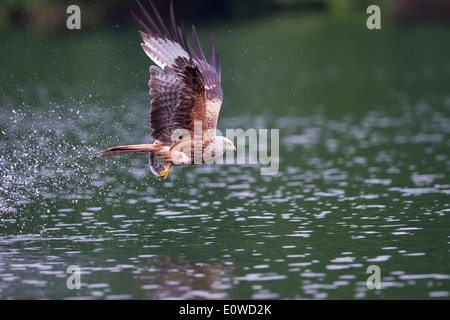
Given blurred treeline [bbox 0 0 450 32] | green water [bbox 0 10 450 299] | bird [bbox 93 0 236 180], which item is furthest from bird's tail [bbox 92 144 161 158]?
blurred treeline [bbox 0 0 450 32]

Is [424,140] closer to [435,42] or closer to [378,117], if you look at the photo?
[378,117]

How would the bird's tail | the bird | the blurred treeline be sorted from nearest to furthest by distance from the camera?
the bird's tail → the bird → the blurred treeline

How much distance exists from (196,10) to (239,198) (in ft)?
191

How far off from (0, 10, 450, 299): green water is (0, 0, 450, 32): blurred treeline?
16720 millimetres

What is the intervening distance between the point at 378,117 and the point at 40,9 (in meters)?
35.7

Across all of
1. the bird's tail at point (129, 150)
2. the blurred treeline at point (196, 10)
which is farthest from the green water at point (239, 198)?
the blurred treeline at point (196, 10)

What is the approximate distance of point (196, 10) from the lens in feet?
253

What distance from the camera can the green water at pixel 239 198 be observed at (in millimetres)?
13961

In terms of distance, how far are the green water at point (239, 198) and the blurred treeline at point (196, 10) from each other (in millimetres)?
16720

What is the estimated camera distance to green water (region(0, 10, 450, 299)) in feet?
45.8

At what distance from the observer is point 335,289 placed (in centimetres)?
1323

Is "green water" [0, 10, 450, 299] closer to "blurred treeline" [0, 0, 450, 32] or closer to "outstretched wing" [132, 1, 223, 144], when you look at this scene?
"outstretched wing" [132, 1, 223, 144]

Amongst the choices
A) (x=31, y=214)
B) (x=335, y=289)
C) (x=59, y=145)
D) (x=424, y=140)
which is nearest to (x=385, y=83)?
(x=424, y=140)

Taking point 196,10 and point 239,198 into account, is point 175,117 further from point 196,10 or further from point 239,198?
point 196,10
